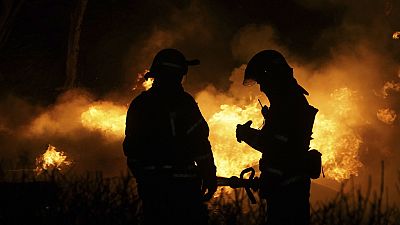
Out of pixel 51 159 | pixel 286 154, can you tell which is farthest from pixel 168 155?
pixel 51 159

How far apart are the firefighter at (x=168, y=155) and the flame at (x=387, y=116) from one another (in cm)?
1894

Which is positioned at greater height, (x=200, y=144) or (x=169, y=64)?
(x=169, y=64)

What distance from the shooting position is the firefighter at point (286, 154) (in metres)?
4.88

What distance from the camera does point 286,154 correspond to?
4.90 meters

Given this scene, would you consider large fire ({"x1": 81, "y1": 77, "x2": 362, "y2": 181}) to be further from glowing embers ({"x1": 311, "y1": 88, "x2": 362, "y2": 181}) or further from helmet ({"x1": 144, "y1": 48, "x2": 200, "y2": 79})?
helmet ({"x1": 144, "y1": 48, "x2": 200, "y2": 79})

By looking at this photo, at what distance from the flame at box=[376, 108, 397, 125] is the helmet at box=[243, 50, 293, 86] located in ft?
59.3

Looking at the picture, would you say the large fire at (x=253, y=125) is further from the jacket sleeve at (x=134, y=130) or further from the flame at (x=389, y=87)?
the jacket sleeve at (x=134, y=130)

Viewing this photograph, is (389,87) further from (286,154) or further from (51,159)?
(286,154)

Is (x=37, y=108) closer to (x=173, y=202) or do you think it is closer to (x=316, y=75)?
(x=316, y=75)

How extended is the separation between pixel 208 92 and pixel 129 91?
2.97 metres

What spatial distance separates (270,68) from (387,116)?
18.5 metres

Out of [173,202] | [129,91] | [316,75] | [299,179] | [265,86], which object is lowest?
[173,202]

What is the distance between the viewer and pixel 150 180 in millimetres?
4605

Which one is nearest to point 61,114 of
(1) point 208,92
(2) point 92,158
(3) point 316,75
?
(2) point 92,158
